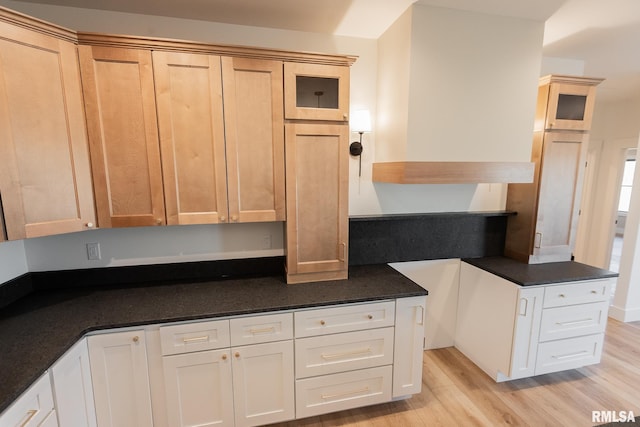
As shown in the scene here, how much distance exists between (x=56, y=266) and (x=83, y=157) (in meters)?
0.86

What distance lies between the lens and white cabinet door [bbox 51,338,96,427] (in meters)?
1.30

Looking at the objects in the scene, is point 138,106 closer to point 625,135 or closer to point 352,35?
point 352,35

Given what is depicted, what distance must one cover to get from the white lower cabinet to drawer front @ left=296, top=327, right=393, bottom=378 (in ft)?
3.18

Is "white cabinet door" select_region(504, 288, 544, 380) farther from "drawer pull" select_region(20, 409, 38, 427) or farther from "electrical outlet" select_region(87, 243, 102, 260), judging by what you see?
"electrical outlet" select_region(87, 243, 102, 260)

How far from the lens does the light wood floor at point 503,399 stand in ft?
6.37

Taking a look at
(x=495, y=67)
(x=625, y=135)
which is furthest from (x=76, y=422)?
(x=625, y=135)

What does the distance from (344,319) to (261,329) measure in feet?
1.64

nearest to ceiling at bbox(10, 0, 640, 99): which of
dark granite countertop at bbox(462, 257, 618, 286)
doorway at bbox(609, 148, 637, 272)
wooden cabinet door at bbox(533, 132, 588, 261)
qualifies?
wooden cabinet door at bbox(533, 132, 588, 261)

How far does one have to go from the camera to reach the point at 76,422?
1.40 metres

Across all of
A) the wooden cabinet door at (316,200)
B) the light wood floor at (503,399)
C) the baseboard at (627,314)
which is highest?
the wooden cabinet door at (316,200)

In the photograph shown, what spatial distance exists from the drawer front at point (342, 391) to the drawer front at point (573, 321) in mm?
1274

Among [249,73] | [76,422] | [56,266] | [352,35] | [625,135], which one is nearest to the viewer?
[76,422]

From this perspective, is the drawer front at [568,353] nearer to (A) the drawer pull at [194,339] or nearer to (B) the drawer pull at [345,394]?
(B) the drawer pull at [345,394]

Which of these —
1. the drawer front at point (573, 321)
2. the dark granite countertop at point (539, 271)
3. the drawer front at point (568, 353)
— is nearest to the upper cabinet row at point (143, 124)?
the dark granite countertop at point (539, 271)
